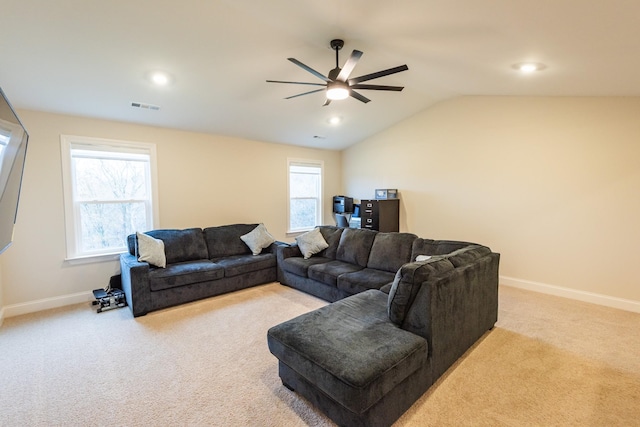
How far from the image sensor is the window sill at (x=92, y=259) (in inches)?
150

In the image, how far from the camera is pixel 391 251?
371 cm

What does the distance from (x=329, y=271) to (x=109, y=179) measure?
3311 millimetres

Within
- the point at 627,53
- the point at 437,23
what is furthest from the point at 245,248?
the point at 627,53

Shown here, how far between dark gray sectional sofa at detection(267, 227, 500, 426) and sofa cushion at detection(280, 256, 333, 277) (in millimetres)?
1339

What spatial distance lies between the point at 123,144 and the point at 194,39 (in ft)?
7.27

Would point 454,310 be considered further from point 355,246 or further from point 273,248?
point 273,248

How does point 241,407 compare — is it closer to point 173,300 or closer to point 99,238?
point 173,300

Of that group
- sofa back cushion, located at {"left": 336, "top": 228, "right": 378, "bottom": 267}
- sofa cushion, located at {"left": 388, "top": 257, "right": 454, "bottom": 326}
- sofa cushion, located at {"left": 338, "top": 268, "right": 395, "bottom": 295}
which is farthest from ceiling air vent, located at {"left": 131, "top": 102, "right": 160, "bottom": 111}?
sofa cushion, located at {"left": 388, "top": 257, "right": 454, "bottom": 326}

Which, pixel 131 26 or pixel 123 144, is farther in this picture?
pixel 123 144

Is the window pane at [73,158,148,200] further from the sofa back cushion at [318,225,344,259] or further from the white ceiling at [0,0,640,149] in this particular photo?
the sofa back cushion at [318,225,344,259]

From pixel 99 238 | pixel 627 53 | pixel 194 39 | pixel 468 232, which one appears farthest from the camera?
pixel 468 232

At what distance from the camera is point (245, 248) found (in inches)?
191

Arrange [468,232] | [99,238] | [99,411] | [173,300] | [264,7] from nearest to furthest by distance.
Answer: [99,411], [264,7], [173,300], [99,238], [468,232]

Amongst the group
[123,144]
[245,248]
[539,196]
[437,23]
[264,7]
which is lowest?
[245,248]
